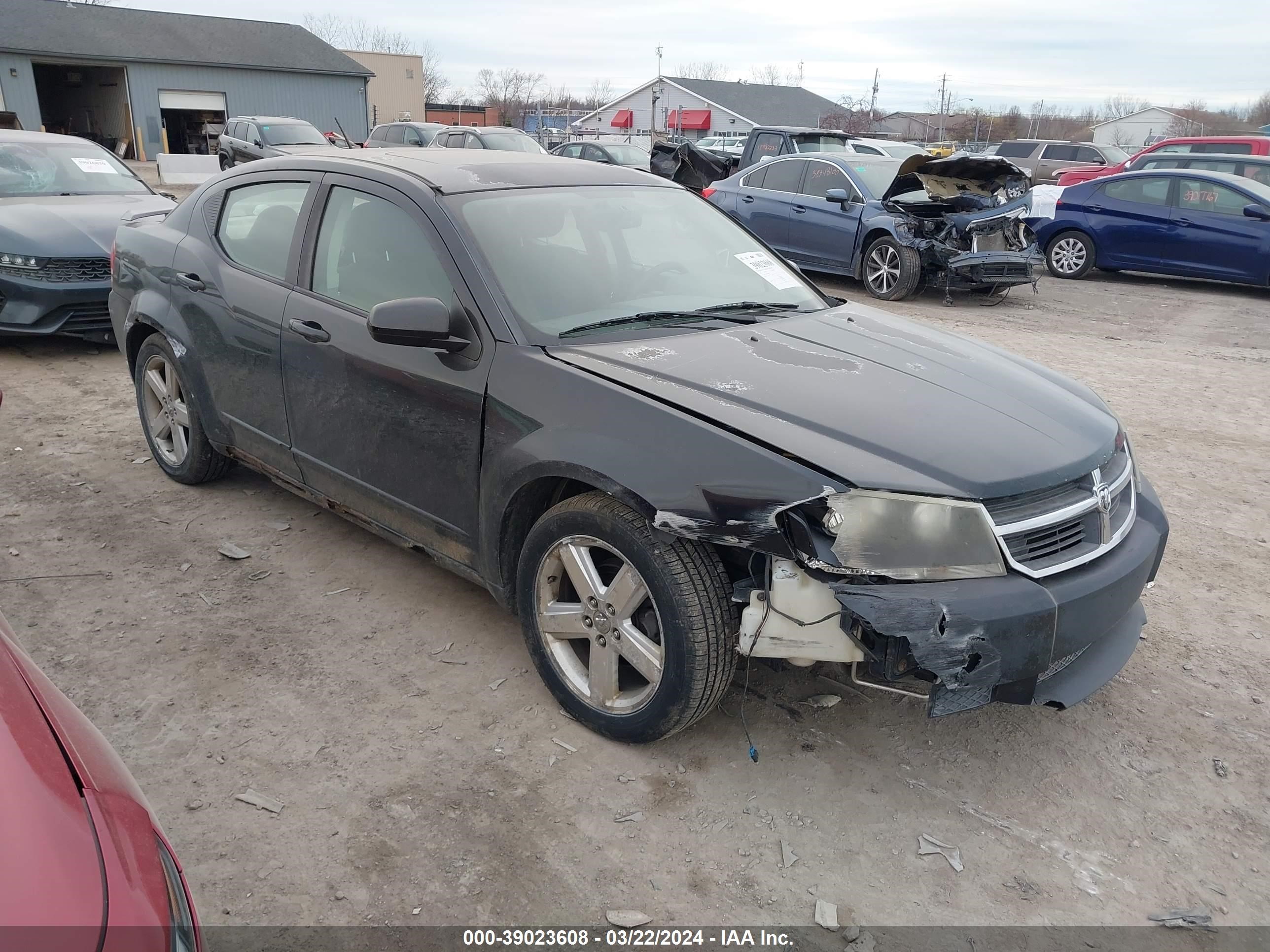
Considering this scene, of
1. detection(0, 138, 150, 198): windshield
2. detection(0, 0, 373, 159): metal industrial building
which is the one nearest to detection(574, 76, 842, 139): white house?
detection(0, 0, 373, 159): metal industrial building

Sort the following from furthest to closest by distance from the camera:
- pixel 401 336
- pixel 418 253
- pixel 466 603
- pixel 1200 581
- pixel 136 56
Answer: pixel 136 56 → pixel 1200 581 → pixel 466 603 → pixel 418 253 → pixel 401 336

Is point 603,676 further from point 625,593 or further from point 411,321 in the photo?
point 411,321

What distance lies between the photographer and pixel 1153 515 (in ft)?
10.3

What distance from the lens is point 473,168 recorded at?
12.2ft

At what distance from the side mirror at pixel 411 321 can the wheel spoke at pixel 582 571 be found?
82 centimetres

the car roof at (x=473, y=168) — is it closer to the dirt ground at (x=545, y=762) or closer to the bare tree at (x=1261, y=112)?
the dirt ground at (x=545, y=762)

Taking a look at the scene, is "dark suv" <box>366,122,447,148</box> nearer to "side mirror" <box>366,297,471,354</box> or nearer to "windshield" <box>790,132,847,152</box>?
"windshield" <box>790,132,847,152</box>

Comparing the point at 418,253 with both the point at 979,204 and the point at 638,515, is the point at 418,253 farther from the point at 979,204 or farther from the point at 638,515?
the point at 979,204

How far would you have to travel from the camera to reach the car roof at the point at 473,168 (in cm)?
359

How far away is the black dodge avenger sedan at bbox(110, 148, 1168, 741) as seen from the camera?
2504 mm

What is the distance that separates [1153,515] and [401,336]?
8.32ft

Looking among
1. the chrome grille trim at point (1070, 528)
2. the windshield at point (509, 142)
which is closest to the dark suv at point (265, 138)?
the windshield at point (509, 142)

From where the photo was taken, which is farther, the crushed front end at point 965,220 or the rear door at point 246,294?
the crushed front end at point 965,220

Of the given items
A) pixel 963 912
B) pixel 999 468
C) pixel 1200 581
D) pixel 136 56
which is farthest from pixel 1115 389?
pixel 136 56
